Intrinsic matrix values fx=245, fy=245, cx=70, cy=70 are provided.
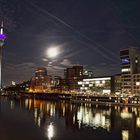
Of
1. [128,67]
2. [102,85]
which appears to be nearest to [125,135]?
[128,67]

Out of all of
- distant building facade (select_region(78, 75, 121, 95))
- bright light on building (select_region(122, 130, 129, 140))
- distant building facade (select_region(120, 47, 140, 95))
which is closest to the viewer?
bright light on building (select_region(122, 130, 129, 140))

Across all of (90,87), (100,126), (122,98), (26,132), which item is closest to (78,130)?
(100,126)

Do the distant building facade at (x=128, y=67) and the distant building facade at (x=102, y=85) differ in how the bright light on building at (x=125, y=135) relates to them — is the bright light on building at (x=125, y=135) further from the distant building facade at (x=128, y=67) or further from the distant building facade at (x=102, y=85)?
the distant building facade at (x=102, y=85)

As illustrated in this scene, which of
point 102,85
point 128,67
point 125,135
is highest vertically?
point 128,67

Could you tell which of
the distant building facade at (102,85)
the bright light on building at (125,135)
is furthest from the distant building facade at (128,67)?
the bright light on building at (125,135)

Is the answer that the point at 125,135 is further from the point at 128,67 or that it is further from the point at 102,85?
the point at 102,85

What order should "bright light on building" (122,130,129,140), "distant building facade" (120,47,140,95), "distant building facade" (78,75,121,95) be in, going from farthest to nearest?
"distant building facade" (78,75,121,95), "distant building facade" (120,47,140,95), "bright light on building" (122,130,129,140)

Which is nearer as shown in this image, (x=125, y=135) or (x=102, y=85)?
(x=125, y=135)

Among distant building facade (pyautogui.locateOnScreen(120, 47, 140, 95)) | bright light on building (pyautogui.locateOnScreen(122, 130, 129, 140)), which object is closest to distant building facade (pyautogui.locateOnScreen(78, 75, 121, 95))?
distant building facade (pyautogui.locateOnScreen(120, 47, 140, 95))

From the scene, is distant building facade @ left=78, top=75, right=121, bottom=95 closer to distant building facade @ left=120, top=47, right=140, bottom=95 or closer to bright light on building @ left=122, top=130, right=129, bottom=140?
distant building facade @ left=120, top=47, right=140, bottom=95

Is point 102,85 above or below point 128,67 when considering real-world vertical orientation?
below

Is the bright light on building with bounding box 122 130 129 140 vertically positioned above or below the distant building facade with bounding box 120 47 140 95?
below

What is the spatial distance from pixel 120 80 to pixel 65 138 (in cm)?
11555

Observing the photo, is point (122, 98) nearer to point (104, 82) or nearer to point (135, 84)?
point (135, 84)
